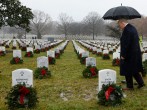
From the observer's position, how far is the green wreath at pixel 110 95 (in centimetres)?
773

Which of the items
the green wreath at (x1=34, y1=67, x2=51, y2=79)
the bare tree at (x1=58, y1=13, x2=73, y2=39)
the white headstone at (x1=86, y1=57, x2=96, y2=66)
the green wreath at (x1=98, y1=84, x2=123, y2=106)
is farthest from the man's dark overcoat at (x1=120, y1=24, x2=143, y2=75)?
the bare tree at (x1=58, y1=13, x2=73, y2=39)

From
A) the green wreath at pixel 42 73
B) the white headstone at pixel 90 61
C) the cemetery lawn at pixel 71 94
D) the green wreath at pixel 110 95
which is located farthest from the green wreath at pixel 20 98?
the white headstone at pixel 90 61

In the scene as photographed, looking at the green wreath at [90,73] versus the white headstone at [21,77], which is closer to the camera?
the white headstone at [21,77]

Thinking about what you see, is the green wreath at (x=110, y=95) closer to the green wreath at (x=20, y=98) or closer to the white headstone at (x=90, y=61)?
the green wreath at (x=20, y=98)

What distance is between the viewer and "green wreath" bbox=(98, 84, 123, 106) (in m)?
7.73

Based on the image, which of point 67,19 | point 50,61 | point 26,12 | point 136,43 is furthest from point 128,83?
point 67,19

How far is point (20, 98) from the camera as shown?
7.46 metres

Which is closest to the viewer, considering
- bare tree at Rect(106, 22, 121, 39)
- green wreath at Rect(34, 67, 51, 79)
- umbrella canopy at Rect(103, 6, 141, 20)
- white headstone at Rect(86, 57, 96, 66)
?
umbrella canopy at Rect(103, 6, 141, 20)

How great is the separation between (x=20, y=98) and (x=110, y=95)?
2048 millimetres

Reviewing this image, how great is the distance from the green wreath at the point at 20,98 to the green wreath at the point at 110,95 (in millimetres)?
1581

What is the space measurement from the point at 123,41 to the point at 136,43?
13.6 inches

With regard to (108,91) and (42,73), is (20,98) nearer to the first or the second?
(108,91)

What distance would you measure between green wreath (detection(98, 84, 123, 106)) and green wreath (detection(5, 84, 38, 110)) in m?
1.58

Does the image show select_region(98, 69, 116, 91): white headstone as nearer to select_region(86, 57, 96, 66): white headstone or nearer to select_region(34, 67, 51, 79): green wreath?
select_region(34, 67, 51, 79): green wreath
